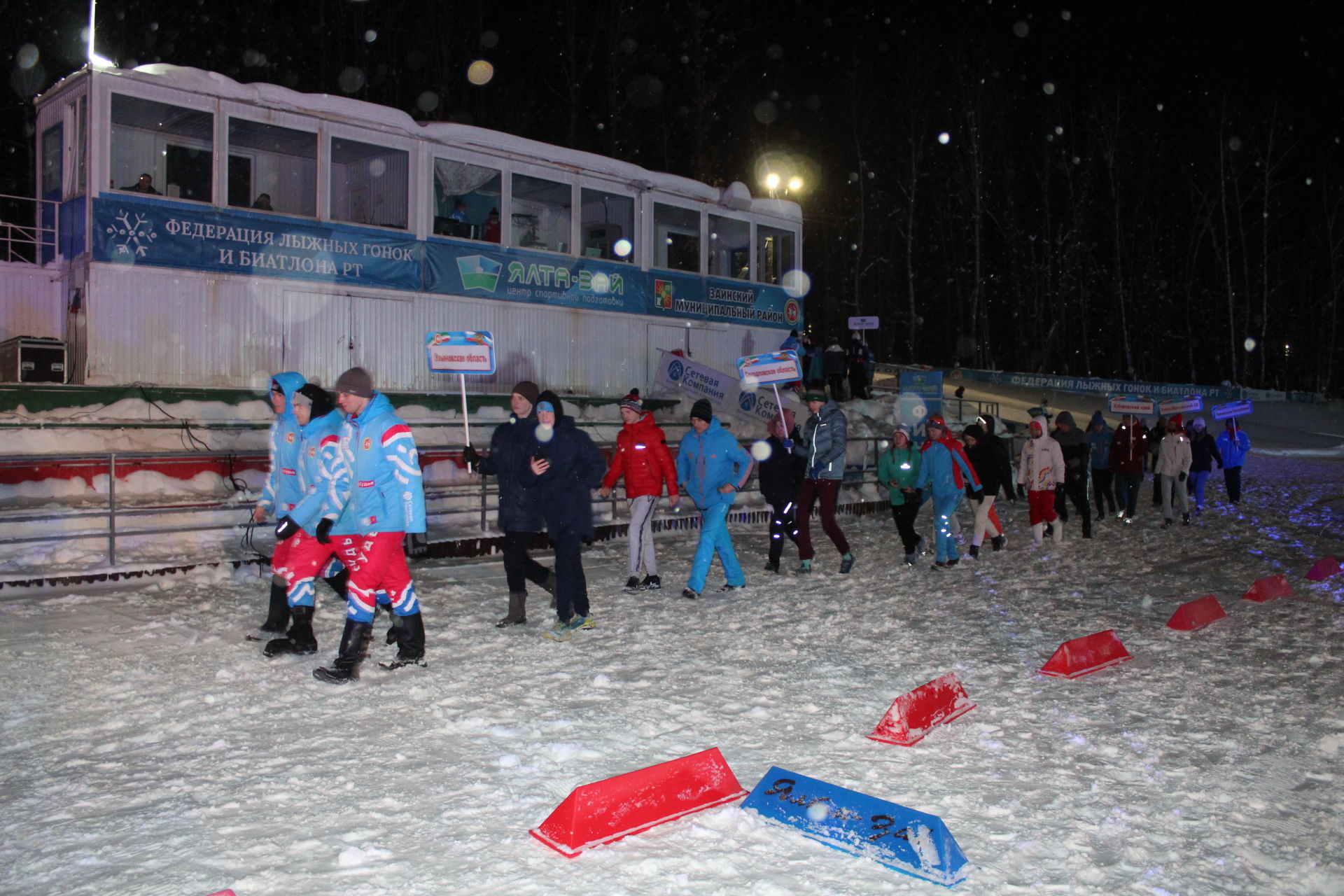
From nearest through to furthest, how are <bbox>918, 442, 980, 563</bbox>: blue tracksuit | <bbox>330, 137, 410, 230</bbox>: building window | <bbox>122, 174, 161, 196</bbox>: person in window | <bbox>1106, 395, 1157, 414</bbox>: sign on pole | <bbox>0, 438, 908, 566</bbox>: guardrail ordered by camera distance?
<bbox>0, 438, 908, 566</bbox>: guardrail → <bbox>918, 442, 980, 563</bbox>: blue tracksuit → <bbox>122, 174, 161, 196</bbox>: person in window → <bbox>330, 137, 410, 230</bbox>: building window → <bbox>1106, 395, 1157, 414</bbox>: sign on pole

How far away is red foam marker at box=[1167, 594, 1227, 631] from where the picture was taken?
7.68m

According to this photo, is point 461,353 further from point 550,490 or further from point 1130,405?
point 1130,405

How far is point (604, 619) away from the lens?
26.1ft

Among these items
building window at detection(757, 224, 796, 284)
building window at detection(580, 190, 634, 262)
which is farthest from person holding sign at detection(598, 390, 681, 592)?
building window at detection(757, 224, 796, 284)

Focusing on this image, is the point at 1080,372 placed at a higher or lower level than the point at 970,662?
higher

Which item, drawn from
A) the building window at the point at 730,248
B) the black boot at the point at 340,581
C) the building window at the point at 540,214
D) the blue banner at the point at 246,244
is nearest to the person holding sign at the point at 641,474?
the black boot at the point at 340,581

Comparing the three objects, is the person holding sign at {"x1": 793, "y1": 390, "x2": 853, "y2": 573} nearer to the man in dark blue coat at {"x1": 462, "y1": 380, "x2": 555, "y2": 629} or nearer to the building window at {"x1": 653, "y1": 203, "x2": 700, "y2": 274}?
the man in dark blue coat at {"x1": 462, "y1": 380, "x2": 555, "y2": 629}

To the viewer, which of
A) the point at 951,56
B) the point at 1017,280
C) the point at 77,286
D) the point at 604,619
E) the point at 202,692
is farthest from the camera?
the point at 1017,280

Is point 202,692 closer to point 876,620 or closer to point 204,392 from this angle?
point 876,620

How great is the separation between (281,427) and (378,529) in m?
1.45

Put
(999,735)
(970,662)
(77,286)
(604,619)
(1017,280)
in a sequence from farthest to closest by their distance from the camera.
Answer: (1017,280) → (77,286) → (604,619) → (970,662) → (999,735)

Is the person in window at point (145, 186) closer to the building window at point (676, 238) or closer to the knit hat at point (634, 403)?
the knit hat at point (634, 403)

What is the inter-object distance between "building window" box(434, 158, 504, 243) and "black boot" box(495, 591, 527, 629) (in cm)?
1034

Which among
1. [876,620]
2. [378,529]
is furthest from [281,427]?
[876,620]
